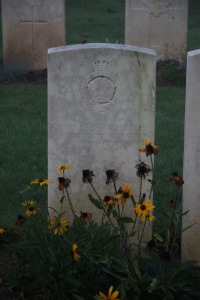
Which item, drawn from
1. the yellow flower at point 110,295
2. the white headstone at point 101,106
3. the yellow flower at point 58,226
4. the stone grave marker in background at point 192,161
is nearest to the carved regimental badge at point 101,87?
the white headstone at point 101,106

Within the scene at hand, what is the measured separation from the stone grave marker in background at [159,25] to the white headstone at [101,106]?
23.7 feet

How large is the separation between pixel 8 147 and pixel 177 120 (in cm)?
223

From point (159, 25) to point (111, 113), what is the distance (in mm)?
7681

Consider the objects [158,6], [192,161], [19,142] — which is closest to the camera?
[192,161]

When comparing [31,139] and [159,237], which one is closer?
[159,237]

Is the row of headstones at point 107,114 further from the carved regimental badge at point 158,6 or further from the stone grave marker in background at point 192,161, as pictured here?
the carved regimental badge at point 158,6

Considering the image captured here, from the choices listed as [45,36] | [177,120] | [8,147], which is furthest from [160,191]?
[45,36]

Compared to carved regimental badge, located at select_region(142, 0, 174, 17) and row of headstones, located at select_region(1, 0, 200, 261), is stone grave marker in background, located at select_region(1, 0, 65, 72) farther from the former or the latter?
row of headstones, located at select_region(1, 0, 200, 261)

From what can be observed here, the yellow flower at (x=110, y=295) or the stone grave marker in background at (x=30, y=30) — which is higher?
the stone grave marker in background at (x=30, y=30)

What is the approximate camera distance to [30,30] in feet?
38.9

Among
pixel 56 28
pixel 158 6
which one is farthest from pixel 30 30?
pixel 158 6

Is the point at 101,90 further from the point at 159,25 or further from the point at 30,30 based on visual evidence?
the point at 159,25

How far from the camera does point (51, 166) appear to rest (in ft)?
15.5

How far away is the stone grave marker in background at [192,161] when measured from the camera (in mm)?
4473
